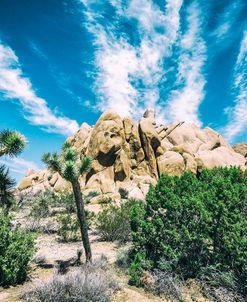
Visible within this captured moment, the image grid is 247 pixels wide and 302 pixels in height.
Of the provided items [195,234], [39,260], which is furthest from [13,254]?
[195,234]

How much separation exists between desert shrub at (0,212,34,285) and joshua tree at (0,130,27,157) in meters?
2.67

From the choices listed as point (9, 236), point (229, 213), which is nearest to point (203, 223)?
point (229, 213)

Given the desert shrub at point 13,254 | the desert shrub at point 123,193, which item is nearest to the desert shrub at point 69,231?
the desert shrub at point 13,254

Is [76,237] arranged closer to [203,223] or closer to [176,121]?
[203,223]

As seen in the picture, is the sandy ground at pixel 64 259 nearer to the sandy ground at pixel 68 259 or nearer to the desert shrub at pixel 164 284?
the sandy ground at pixel 68 259

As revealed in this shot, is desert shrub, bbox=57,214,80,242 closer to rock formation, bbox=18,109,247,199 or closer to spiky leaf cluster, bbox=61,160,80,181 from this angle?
spiky leaf cluster, bbox=61,160,80,181

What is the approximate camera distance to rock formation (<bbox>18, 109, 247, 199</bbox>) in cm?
4100

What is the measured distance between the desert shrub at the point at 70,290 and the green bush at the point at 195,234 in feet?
6.36

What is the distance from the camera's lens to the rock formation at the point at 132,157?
41000 millimetres

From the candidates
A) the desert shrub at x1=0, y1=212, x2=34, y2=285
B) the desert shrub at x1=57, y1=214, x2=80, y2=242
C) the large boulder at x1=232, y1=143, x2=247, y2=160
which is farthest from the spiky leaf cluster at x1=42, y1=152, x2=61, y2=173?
the large boulder at x1=232, y1=143, x2=247, y2=160

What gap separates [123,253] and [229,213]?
4.89m

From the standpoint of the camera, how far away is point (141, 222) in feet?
38.5

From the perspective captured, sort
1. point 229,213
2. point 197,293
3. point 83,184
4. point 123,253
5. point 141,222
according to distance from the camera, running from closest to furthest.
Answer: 1. point 197,293
2. point 229,213
3. point 141,222
4. point 123,253
5. point 83,184

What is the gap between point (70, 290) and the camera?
8500 mm
